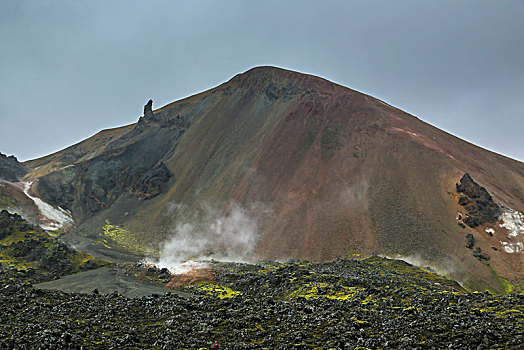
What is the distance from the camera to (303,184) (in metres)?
67.2

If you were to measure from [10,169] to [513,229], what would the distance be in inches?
5454

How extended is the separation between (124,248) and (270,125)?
146ft

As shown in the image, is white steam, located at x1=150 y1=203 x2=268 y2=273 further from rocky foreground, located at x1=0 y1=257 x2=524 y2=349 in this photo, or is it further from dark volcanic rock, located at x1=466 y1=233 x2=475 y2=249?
rocky foreground, located at x1=0 y1=257 x2=524 y2=349

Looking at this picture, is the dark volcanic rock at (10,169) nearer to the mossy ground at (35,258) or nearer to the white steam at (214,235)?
the white steam at (214,235)

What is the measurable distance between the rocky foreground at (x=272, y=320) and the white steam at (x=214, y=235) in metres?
31.8

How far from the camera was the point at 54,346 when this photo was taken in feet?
46.8

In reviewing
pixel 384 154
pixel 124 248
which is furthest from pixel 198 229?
pixel 384 154

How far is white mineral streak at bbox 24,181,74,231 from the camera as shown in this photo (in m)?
83.7

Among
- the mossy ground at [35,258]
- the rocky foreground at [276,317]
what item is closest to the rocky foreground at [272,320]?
the rocky foreground at [276,317]

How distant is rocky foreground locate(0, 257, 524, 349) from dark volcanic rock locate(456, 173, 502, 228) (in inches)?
1215

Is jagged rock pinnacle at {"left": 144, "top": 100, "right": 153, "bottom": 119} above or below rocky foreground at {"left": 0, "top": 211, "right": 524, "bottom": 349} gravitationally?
above

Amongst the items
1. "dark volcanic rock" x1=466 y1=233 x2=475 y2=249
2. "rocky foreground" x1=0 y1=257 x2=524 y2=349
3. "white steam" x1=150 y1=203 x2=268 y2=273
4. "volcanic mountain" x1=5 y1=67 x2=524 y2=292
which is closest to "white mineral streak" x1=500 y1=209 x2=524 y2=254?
"volcanic mountain" x1=5 y1=67 x2=524 y2=292

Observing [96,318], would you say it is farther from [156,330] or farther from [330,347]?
[330,347]

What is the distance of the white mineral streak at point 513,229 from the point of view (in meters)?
44.7
